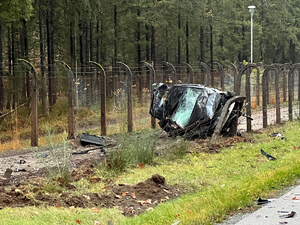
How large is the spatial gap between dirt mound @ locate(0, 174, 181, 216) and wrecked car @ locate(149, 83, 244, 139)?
4.81m

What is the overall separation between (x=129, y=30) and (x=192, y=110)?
25137 mm

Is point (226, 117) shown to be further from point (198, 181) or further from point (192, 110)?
point (198, 181)

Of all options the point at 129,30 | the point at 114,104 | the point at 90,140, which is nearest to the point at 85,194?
the point at 90,140

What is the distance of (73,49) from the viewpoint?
27.0m

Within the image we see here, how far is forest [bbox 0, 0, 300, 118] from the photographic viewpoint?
24.5 metres

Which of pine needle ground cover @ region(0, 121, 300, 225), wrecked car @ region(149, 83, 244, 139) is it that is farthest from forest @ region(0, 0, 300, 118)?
pine needle ground cover @ region(0, 121, 300, 225)

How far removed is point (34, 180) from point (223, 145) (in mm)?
5123

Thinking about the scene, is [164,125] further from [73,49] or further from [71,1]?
[73,49]

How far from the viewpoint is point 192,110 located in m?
12.2

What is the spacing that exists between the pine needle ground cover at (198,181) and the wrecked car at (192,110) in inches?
25.2

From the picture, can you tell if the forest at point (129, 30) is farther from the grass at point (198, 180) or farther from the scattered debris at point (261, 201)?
the scattered debris at point (261, 201)

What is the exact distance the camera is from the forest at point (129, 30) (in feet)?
80.5

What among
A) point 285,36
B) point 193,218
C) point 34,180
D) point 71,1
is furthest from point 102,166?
point 285,36

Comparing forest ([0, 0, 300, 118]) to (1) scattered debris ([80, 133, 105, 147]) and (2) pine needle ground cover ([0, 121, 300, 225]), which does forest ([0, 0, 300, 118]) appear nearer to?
(1) scattered debris ([80, 133, 105, 147])
